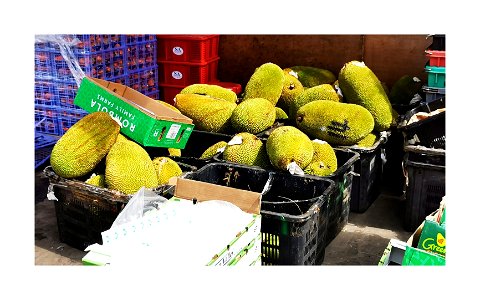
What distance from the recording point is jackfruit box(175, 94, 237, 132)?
12.9 ft

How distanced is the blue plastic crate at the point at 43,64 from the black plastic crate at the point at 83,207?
129 centimetres

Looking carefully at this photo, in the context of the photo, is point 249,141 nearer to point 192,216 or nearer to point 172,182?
point 172,182

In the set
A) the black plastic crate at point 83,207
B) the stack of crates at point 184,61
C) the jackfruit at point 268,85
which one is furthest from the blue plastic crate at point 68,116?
the jackfruit at point 268,85

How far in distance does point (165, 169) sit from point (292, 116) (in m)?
1.29

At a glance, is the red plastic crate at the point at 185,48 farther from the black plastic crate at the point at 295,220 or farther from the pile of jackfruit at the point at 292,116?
the black plastic crate at the point at 295,220

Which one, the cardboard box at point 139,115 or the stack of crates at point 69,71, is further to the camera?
the stack of crates at point 69,71

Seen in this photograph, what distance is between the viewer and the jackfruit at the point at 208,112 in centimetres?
394

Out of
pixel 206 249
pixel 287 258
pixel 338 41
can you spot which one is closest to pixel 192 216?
pixel 206 249

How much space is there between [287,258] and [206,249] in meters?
0.80

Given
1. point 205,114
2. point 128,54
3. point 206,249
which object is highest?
point 128,54

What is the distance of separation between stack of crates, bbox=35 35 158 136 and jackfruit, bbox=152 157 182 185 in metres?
1.25

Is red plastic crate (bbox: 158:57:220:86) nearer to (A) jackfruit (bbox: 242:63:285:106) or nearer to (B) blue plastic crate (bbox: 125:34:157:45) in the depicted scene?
(B) blue plastic crate (bbox: 125:34:157:45)

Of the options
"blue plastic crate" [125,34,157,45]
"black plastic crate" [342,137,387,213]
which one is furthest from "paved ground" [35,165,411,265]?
"blue plastic crate" [125,34,157,45]

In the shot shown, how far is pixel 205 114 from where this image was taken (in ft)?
13.0
